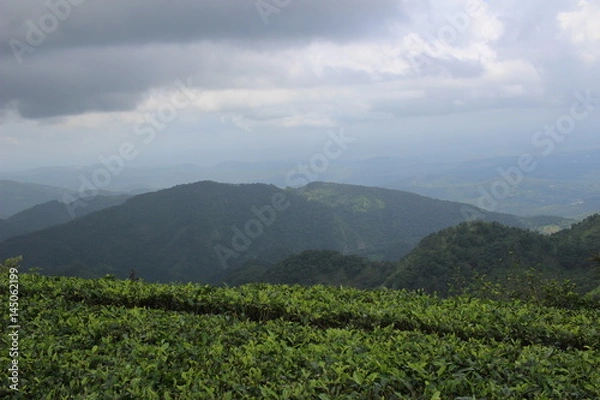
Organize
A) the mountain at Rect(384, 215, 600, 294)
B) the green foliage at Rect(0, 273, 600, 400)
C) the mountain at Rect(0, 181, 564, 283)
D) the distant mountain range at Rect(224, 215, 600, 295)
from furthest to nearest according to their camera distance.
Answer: the mountain at Rect(0, 181, 564, 283)
the mountain at Rect(384, 215, 600, 294)
the distant mountain range at Rect(224, 215, 600, 295)
the green foliage at Rect(0, 273, 600, 400)

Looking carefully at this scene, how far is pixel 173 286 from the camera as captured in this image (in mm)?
8992

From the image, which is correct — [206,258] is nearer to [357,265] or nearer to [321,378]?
[357,265]

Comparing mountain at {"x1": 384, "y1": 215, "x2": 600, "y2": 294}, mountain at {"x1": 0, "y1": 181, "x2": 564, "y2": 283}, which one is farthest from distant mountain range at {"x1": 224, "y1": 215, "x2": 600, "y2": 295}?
mountain at {"x1": 0, "y1": 181, "x2": 564, "y2": 283}

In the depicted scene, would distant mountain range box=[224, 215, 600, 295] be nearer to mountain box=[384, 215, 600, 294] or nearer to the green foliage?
mountain box=[384, 215, 600, 294]

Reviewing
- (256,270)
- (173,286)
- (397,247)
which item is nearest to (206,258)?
(256,270)

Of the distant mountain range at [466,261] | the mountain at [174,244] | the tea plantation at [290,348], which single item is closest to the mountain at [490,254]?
the distant mountain range at [466,261]

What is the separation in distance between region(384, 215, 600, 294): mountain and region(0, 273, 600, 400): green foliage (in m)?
63.8

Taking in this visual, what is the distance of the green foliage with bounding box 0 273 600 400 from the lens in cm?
456

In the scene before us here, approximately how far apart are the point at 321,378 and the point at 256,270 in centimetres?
10527

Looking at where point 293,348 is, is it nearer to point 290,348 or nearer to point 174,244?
point 290,348

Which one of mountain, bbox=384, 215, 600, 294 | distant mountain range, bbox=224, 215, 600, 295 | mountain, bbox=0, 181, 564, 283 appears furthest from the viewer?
mountain, bbox=0, 181, 564, 283

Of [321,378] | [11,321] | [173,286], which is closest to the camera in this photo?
[321,378]

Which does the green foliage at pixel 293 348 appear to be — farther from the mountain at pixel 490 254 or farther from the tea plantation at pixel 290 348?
the mountain at pixel 490 254

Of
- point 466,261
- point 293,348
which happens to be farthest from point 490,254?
point 293,348
